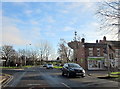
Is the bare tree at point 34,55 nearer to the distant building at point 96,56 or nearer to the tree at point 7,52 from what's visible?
the tree at point 7,52

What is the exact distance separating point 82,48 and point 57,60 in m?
51.5

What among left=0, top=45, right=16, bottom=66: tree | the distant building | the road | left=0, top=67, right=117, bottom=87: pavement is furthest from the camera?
left=0, top=45, right=16, bottom=66: tree

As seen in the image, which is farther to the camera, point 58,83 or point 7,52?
point 7,52

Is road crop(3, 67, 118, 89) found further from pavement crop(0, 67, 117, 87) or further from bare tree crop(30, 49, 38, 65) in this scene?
bare tree crop(30, 49, 38, 65)

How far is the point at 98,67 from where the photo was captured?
165 ft

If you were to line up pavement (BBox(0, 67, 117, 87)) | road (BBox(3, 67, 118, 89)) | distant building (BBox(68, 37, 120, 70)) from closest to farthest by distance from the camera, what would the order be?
road (BBox(3, 67, 118, 89)), pavement (BBox(0, 67, 117, 87)), distant building (BBox(68, 37, 120, 70))

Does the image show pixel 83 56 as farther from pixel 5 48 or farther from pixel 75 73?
pixel 5 48

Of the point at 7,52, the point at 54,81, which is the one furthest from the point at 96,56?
the point at 7,52

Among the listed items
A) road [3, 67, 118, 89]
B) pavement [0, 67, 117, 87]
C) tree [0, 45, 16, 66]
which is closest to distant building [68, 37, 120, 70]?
pavement [0, 67, 117, 87]

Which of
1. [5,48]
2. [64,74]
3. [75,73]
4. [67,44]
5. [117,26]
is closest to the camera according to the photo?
[117,26]

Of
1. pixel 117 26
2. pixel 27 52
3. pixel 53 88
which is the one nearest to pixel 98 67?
pixel 117 26

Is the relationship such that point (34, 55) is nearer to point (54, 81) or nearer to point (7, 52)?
point (7, 52)

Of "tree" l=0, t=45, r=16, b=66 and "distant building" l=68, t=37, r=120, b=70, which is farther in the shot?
"tree" l=0, t=45, r=16, b=66

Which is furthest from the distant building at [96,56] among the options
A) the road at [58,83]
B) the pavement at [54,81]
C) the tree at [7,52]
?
the tree at [7,52]
